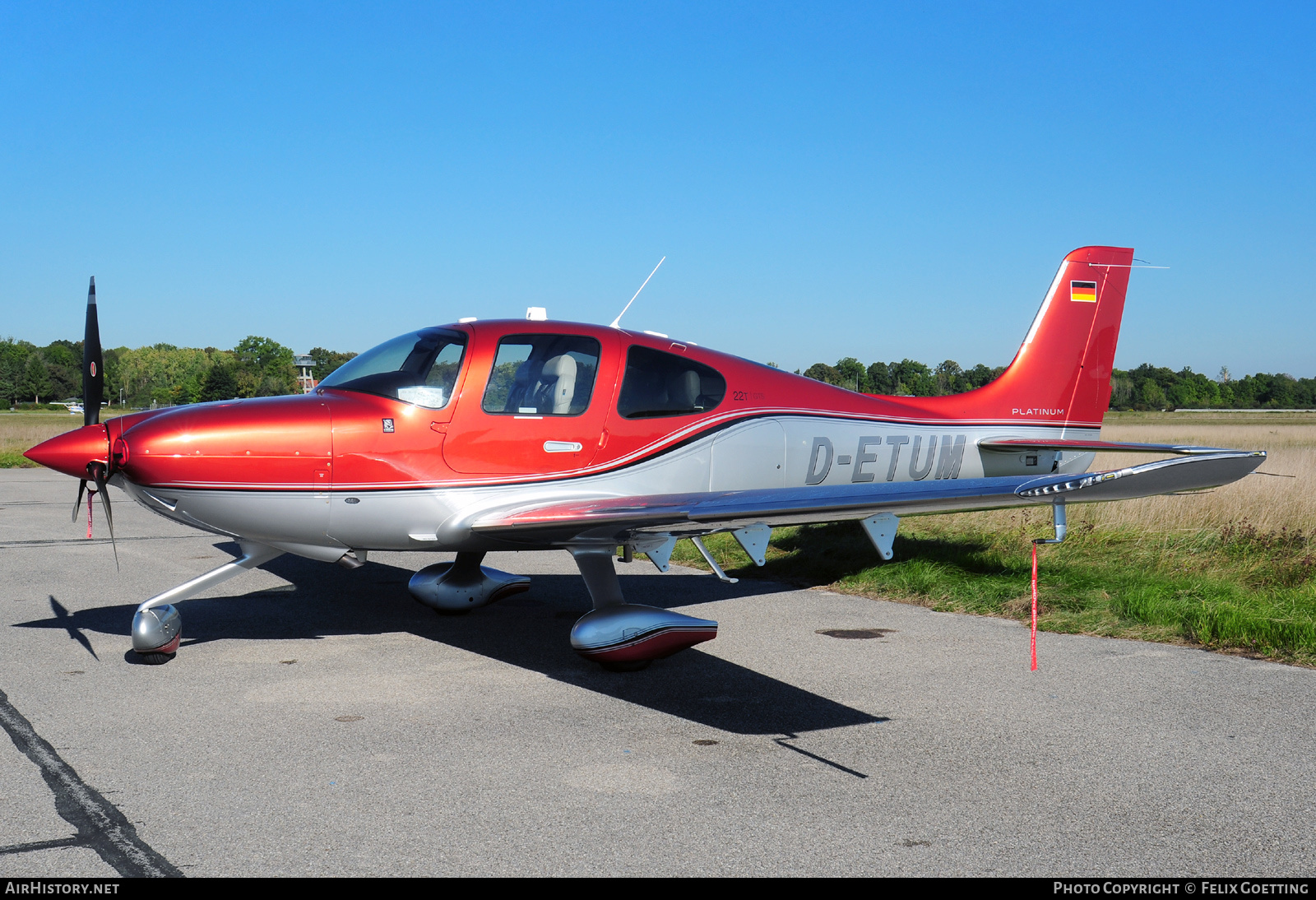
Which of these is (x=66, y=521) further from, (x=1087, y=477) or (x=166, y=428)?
(x=1087, y=477)

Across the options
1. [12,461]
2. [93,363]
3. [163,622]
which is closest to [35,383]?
[12,461]

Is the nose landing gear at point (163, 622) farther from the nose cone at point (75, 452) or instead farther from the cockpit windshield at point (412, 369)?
the cockpit windshield at point (412, 369)

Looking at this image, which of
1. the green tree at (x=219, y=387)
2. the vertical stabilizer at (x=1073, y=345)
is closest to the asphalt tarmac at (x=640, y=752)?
the green tree at (x=219, y=387)

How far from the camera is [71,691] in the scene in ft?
18.0

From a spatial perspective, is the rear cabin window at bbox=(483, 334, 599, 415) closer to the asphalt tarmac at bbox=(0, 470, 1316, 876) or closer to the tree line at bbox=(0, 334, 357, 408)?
the asphalt tarmac at bbox=(0, 470, 1316, 876)

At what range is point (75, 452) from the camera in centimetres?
556

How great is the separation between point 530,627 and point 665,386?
219 centimetres

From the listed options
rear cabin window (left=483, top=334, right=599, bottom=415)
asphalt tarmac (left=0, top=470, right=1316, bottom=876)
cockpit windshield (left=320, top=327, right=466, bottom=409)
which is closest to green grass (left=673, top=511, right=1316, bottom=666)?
asphalt tarmac (left=0, top=470, right=1316, bottom=876)

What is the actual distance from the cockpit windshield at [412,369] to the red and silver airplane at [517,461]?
0.01 m

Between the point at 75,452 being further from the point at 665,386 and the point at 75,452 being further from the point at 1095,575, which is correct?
the point at 1095,575

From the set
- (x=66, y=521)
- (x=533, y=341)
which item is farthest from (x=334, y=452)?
(x=66, y=521)

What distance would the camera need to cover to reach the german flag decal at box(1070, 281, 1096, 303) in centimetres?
927

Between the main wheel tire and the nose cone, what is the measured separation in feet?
10.7

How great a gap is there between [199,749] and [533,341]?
3237mm
